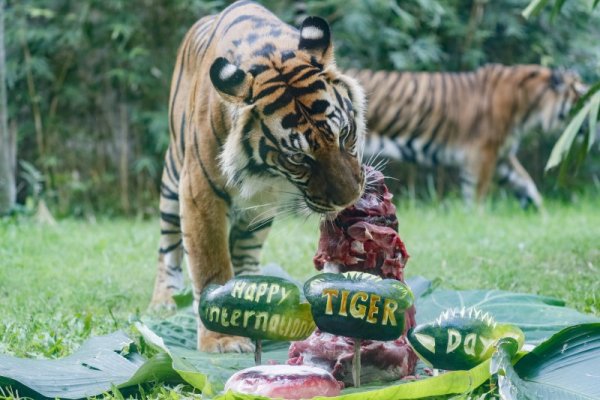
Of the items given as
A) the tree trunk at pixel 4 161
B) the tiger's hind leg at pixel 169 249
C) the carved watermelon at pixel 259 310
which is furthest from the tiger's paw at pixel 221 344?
the tree trunk at pixel 4 161

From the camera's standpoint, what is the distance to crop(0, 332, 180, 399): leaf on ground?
2596 mm

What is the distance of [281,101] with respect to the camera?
3131 millimetres

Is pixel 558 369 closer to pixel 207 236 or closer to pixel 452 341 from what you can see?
pixel 452 341

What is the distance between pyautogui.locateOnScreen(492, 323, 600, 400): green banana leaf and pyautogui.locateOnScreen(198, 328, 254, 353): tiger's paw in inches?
43.5

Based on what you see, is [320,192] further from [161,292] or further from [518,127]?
[518,127]

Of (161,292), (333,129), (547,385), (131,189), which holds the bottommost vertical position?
(131,189)

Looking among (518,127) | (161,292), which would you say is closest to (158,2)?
(518,127)

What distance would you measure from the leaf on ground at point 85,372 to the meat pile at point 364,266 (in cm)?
46

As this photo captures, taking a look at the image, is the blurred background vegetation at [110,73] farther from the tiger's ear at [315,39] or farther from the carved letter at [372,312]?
the carved letter at [372,312]

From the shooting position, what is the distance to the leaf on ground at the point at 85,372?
8.52 ft

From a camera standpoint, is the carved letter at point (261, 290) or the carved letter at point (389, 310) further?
the carved letter at point (261, 290)

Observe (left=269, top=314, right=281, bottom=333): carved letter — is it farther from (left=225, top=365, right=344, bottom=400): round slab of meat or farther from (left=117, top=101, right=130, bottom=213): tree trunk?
(left=117, top=101, right=130, bottom=213): tree trunk

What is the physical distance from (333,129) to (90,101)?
6.56 metres

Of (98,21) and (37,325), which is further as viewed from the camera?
(98,21)
